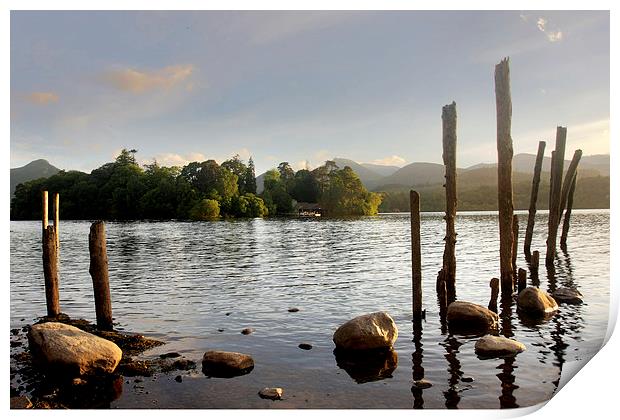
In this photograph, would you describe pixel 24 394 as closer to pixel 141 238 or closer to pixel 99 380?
pixel 99 380

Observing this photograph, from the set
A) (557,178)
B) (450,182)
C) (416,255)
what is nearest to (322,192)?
(557,178)

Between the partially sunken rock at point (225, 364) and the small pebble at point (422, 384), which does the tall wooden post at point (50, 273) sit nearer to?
the partially sunken rock at point (225, 364)

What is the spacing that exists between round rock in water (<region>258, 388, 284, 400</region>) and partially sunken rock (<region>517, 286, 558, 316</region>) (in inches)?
367

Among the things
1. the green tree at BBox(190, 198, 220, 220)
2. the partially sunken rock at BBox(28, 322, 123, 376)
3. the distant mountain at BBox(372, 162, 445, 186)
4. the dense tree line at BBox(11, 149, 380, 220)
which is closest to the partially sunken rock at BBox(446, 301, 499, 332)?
the partially sunken rock at BBox(28, 322, 123, 376)

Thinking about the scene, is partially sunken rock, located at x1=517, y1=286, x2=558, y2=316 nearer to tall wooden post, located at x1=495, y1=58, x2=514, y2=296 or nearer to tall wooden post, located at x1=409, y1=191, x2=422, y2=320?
tall wooden post, located at x1=495, y1=58, x2=514, y2=296

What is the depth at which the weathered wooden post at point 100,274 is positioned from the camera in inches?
550

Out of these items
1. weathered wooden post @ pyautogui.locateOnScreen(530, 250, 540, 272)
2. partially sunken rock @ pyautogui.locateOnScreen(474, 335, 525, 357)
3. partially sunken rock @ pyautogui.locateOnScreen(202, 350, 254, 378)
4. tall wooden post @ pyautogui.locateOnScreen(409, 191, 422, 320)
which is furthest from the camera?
weathered wooden post @ pyautogui.locateOnScreen(530, 250, 540, 272)

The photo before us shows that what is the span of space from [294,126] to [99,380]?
111ft

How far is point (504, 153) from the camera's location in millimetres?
15477

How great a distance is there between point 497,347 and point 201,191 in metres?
91.6

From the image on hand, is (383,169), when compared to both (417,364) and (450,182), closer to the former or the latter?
(450,182)

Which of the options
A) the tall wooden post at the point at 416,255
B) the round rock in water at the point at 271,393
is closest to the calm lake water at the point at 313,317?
the round rock in water at the point at 271,393

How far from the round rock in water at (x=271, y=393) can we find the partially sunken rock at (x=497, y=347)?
185 inches

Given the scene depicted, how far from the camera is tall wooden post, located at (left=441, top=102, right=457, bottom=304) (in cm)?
1664
